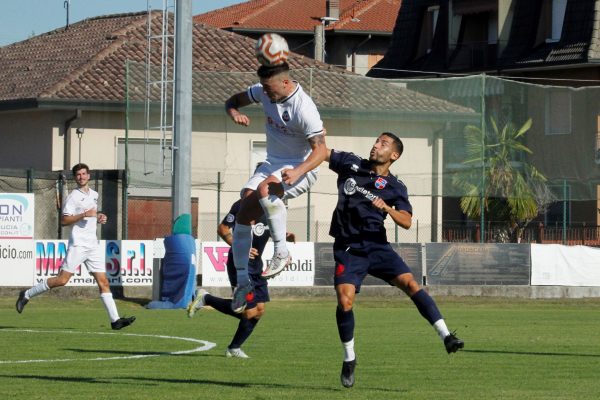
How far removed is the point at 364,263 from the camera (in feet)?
38.7

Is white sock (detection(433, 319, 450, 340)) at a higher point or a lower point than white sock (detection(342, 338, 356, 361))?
higher

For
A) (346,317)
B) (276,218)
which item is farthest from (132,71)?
(346,317)

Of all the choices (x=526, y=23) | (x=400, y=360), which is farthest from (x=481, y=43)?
(x=400, y=360)

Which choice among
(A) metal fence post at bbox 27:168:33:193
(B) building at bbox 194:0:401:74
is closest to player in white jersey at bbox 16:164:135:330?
(A) metal fence post at bbox 27:168:33:193

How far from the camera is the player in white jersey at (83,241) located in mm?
19359

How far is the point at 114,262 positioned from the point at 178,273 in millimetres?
2551

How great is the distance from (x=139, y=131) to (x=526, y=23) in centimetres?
2297

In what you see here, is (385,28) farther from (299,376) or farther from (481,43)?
(299,376)

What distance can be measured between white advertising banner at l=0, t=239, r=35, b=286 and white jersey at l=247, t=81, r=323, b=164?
18983mm

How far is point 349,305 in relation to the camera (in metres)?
11.7

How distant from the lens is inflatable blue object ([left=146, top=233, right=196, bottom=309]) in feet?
95.9

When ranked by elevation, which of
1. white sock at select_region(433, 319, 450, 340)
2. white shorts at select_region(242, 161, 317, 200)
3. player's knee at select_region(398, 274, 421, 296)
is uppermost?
white shorts at select_region(242, 161, 317, 200)

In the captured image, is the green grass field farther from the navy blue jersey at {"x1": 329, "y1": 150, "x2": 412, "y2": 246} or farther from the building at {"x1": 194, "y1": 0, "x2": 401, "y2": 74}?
the building at {"x1": 194, "y1": 0, "x2": 401, "y2": 74}

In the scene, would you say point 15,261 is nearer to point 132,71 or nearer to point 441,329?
point 132,71
